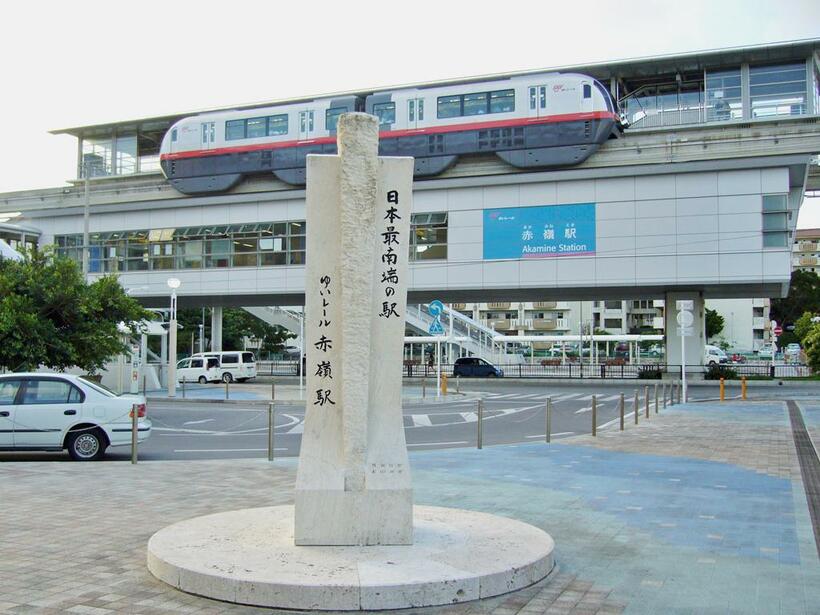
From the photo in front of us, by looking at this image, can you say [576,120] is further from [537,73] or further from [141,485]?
[141,485]

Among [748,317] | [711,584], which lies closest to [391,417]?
[711,584]

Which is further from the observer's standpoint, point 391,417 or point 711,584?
point 391,417

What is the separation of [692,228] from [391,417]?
35.1 meters

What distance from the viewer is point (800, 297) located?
83562 mm

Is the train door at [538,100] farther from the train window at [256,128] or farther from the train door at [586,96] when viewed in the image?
the train window at [256,128]

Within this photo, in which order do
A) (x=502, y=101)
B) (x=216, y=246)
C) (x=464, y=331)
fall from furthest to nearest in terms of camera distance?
(x=464, y=331)
(x=216, y=246)
(x=502, y=101)

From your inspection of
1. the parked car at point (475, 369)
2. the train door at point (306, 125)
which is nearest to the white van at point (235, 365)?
the parked car at point (475, 369)

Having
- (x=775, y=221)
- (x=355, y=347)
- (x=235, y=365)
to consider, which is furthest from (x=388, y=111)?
(x=355, y=347)

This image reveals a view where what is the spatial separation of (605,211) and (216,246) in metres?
22.7

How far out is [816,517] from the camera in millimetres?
8586

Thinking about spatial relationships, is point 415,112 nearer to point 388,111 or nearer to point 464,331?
point 388,111

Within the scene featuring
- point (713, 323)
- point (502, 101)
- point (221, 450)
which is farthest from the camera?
point (713, 323)

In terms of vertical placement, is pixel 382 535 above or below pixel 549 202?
below

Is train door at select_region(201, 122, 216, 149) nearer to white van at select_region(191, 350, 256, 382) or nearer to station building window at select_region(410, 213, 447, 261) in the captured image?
white van at select_region(191, 350, 256, 382)
